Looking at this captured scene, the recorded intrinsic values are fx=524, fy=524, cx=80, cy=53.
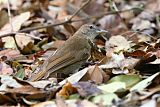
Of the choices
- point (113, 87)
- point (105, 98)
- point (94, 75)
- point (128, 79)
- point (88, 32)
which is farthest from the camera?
point (88, 32)

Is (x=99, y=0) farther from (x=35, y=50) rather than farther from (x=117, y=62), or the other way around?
(x=117, y=62)

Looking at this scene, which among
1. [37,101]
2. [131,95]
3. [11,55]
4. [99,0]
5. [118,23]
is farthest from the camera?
[99,0]

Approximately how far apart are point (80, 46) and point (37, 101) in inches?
49.7

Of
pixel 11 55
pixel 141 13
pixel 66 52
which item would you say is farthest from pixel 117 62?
pixel 141 13

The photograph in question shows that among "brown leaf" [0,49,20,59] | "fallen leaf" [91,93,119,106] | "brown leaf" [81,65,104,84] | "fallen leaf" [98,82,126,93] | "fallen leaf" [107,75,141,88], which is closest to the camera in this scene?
"fallen leaf" [91,93,119,106]

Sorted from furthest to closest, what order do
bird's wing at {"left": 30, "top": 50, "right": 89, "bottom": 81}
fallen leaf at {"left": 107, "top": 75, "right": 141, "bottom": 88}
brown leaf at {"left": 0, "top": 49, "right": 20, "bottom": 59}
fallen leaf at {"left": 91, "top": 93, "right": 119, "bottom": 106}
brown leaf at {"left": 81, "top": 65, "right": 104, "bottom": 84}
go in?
brown leaf at {"left": 0, "top": 49, "right": 20, "bottom": 59} → bird's wing at {"left": 30, "top": 50, "right": 89, "bottom": 81} → brown leaf at {"left": 81, "top": 65, "right": 104, "bottom": 84} → fallen leaf at {"left": 107, "top": 75, "right": 141, "bottom": 88} → fallen leaf at {"left": 91, "top": 93, "right": 119, "bottom": 106}

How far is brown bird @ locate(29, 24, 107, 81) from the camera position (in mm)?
4234

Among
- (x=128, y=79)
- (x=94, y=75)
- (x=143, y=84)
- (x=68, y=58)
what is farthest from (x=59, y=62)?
(x=143, y=84)

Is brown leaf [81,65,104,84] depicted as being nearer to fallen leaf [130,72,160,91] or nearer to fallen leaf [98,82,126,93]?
fallen leaf [98,82,126,93]

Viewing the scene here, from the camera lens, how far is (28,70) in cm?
451

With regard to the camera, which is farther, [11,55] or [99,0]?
[99,0]

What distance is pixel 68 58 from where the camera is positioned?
4410mm

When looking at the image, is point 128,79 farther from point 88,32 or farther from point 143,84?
point 88,32

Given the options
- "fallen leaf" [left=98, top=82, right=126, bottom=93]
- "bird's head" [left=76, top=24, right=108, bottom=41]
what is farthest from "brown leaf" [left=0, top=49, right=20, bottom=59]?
"fallen leaf" [left=98, top=82, right=126, bottom=93]
